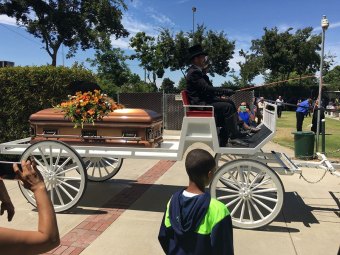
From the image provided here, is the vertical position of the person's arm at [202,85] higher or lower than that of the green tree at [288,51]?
lower

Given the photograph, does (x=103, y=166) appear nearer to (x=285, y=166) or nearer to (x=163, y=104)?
(x=285, y=166)

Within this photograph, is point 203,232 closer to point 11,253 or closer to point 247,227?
point 11,253

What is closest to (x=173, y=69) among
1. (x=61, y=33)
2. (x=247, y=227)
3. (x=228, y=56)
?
(x=228, y=56)

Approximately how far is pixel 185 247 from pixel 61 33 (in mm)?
23415

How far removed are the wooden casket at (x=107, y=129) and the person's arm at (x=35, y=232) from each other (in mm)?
4151

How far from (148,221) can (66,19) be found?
2008 cm

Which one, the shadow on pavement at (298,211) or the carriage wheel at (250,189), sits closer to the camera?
the carriage wheel at (250,189)

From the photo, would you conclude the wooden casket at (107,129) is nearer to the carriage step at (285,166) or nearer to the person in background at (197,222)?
the carriage step at (285,166)

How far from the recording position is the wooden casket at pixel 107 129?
6051mm

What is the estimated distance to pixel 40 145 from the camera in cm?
593

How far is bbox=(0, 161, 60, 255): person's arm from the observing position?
163 centimetres

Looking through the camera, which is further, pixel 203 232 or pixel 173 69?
pixel 173 69

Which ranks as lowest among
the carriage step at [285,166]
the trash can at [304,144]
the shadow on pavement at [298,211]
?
the shadow on pavement at [298,211]

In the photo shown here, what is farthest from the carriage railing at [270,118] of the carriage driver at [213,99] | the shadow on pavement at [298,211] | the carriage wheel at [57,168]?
the carriage wheel at [57,168]
